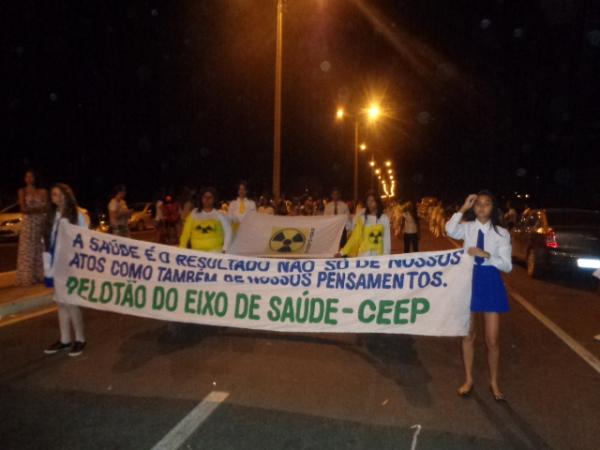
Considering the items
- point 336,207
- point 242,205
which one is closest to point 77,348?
point 242,205

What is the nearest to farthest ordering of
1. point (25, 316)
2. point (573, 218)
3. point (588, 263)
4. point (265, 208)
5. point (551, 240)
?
point (25, 316)
point (588, 263)
point (551, 240)
point (573, 218)
point (265, 208)

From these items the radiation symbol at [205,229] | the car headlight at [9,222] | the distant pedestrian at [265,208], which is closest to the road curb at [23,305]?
the radiation symbol at [205,229]

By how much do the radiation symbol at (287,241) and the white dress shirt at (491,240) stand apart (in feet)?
16.7

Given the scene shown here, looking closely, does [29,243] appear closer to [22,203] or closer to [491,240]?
[22,203]

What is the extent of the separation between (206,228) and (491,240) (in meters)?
3.54

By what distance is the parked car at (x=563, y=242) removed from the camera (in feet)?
39.8

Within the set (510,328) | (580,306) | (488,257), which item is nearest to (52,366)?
(488,257)

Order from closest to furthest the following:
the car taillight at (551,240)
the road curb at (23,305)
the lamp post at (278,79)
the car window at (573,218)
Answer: the road curb at (23,305), the car taillight at (551,240), the car window at (573,218), the lamp post at (278,79)

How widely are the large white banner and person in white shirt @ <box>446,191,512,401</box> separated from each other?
22 centimetres

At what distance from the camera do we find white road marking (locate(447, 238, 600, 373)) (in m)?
6.49

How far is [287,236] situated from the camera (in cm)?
1026

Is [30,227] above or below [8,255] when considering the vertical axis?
above

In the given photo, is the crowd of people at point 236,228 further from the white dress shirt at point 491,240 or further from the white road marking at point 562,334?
the white road marking at point 562,334

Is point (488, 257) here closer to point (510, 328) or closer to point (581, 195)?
point (510, 328)
